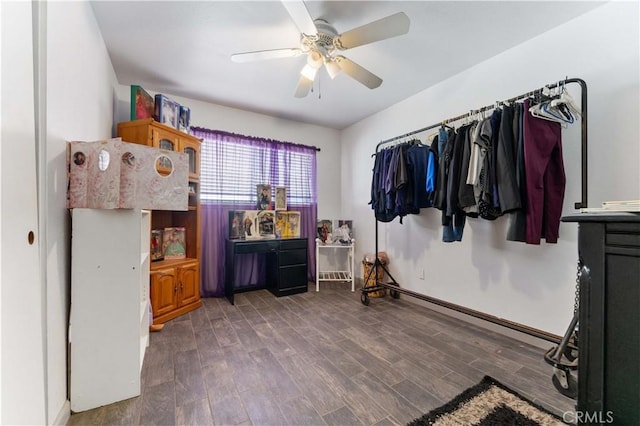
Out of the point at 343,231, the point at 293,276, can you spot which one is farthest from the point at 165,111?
the point at 343,231

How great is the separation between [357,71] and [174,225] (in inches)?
100

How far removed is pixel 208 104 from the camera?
3117 mm

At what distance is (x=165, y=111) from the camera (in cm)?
247

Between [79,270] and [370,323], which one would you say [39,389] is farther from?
[370,323]

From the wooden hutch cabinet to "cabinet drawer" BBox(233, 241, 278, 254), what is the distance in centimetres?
44

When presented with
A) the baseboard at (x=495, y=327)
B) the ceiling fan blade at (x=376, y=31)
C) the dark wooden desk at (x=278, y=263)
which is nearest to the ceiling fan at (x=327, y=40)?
the ceiling fan blade at (x=376, y=31)

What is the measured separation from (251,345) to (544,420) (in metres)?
1.81

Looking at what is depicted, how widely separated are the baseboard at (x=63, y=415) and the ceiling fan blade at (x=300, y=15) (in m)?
2.32

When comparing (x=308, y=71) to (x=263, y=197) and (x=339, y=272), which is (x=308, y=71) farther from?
(x=339, y=272)

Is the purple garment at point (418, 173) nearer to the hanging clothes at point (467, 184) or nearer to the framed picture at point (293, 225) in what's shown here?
the hanging clothes at point (467, 184)

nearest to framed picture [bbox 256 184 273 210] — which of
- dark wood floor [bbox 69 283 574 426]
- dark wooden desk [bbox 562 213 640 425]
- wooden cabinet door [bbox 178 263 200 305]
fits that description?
wooden cabinet door [bbox 178 263 200 305]

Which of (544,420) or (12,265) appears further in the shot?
(544,420)

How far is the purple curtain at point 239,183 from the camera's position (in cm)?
308

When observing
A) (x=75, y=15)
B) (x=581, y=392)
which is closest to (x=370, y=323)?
(x=581, y=392)
